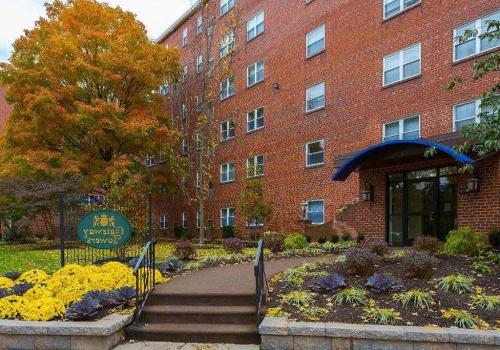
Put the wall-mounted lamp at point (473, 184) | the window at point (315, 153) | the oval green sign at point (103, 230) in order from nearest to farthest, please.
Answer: the oval green sign at point (103, 230) < the wall-mounted lamp at point (473, 184) < the window at point (315, 153)

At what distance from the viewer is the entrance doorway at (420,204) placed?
14754mm

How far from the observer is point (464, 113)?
49.9 feet

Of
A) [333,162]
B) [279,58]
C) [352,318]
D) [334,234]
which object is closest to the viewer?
[352,318]

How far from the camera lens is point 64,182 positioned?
780 inches

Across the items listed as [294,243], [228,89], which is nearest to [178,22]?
[228,89]

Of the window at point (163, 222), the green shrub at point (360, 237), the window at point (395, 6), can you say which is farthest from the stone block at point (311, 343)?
the window at point (163, 222)

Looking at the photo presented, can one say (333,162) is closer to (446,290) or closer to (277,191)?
(277,191)

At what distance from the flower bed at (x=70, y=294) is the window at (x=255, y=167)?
1401 centimetres

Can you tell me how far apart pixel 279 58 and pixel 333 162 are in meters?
7.10

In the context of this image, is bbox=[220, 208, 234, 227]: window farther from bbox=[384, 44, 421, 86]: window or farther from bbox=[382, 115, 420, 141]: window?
bbox=[384, 44, 421, 86]: window

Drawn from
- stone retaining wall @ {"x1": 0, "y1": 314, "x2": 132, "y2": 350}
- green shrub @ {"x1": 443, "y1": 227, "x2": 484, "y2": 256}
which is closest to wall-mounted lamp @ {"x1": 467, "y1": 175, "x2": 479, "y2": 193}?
green shrub @ {"x1": 443, "y1": 227, "x2": 484, "y2": 256}

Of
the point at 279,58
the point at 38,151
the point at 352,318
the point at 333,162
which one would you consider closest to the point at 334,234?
the point at 333,162

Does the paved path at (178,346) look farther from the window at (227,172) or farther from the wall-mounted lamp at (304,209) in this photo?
the window at (227,172)

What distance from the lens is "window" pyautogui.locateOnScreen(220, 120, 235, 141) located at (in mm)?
27359
